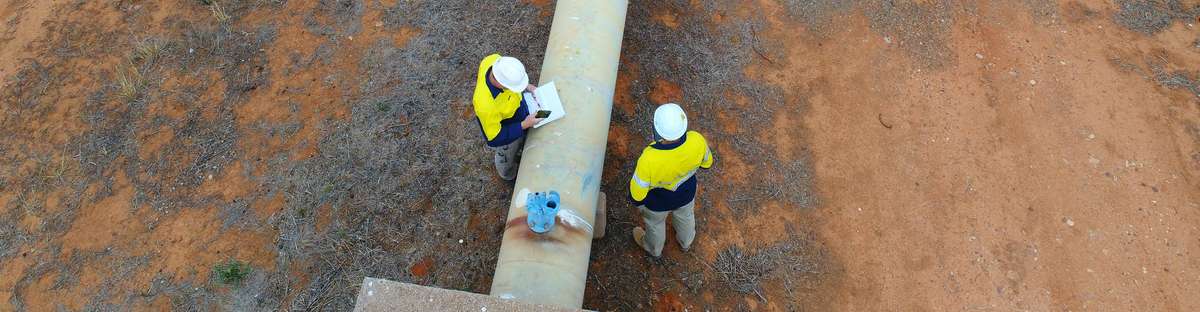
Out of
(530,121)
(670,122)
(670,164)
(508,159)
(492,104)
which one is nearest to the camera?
(670,122)

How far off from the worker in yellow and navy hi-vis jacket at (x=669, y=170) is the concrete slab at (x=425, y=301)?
1227mm

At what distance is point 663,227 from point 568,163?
104 centimetres

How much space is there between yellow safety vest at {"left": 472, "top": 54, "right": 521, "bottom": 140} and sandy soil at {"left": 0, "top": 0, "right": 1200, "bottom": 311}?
4.12ft

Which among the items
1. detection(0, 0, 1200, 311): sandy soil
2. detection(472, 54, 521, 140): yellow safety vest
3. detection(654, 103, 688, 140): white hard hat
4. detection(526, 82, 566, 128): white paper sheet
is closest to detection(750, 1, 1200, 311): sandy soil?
detection(0, 0, 1200, 311): sandy soil

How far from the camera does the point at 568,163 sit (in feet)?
13.6

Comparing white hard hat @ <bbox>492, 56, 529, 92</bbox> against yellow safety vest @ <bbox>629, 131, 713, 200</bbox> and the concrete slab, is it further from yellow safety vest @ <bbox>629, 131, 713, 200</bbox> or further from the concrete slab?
the concrete slab

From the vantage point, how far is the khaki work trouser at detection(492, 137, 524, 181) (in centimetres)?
498

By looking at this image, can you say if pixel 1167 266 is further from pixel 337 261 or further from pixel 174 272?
pixel 174 272

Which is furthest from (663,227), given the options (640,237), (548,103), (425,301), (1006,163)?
(1006,163)

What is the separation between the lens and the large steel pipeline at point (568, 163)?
3.71m

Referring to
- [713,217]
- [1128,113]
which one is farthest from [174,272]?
[1128,113]

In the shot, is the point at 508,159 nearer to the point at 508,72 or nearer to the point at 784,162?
the point at 508,72

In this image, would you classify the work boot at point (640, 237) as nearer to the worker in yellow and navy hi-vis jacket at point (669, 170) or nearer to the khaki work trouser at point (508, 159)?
the worker in yellow and navy hi-vis jacket at point (669, 170)

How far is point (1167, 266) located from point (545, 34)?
20.0 ft
